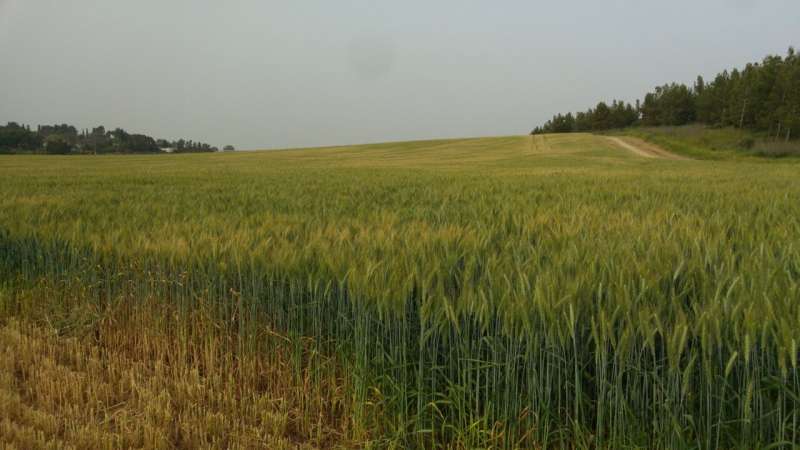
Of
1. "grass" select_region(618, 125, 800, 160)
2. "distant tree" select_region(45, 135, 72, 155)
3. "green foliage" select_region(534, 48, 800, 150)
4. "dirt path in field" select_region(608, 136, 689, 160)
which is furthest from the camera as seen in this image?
"distant tree" select_region(45, 135, 72, 155)

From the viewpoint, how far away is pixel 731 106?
2537 inches

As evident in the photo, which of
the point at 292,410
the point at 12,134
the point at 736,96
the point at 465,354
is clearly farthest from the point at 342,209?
the point at 12,134

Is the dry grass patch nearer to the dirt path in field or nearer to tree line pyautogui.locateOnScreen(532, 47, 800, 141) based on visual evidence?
the dirt path in field

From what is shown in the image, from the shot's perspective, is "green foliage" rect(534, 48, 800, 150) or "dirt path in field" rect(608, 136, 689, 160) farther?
"green foliage" rect(534, 48, 800, 150)

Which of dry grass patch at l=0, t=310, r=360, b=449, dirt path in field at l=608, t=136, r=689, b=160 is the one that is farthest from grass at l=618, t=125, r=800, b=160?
dry grass patch at l=0, t=310, r=360, b=449

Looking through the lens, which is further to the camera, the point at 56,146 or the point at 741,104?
the point at 56,146

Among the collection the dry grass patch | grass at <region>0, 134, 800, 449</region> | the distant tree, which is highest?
the distant tree

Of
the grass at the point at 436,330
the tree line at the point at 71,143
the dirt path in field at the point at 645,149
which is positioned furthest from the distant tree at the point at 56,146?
the grass at the point at 436,330

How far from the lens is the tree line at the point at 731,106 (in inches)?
2082

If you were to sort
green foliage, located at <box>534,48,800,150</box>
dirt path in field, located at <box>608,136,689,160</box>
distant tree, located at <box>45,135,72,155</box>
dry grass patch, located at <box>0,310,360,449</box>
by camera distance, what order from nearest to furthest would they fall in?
dry grass patch, located at <box>0,310,360,449</box> < dirt path in field, located at <box>608,136,689,160</box> < green foliage, located at <box>534,48,800,150</box> < distant tree, located at <box>45,135,72,155</box>

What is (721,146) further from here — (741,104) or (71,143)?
(71,143)

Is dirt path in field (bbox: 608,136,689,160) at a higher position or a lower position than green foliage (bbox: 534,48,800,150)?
lower

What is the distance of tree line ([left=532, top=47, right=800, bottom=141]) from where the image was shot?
173 feet

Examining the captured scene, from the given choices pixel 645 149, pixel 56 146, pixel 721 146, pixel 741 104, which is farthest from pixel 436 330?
pixel 56 146
